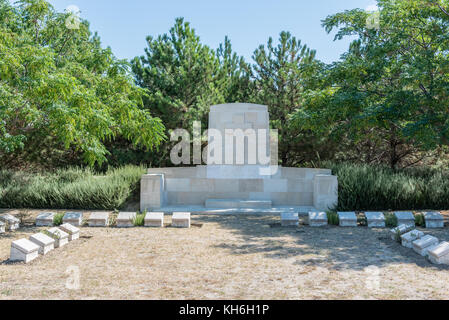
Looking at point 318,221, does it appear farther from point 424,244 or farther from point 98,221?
point 98,221

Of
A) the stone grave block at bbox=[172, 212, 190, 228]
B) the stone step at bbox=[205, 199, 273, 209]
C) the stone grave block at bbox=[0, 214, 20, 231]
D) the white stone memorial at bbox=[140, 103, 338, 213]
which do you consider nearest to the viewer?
the stone grave block at bbox=[0, 214, 20, 231]

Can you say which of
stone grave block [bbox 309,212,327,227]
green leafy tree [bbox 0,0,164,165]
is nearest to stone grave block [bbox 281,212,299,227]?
stone grave block [bbox 309,212,327,227]

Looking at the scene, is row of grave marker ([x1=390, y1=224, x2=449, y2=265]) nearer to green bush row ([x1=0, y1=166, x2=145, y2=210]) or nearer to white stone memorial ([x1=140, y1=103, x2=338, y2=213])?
white stone memorial ([x1=140, y1=103, x2=338, y2=213])

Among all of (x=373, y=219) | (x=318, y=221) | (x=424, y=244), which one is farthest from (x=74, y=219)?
(x=424, y=244)

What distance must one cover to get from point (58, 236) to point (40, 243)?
0.46 m

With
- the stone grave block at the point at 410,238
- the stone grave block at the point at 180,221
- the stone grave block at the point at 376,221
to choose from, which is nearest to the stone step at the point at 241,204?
the stone grave block at the point at 180,221

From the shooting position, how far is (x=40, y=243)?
5535mm

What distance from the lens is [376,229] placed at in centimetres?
731

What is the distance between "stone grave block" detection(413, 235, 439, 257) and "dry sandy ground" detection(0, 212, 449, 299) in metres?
0.14

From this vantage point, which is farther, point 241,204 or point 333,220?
point 241,204

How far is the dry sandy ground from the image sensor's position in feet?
12.8

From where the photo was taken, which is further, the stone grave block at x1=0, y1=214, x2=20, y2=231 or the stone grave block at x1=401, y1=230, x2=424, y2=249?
the stone grave block at x1=0, y1=214, x2=20, y2=231

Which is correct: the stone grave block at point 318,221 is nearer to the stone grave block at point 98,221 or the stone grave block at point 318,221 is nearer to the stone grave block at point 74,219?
the stone grave block at point 98,221
